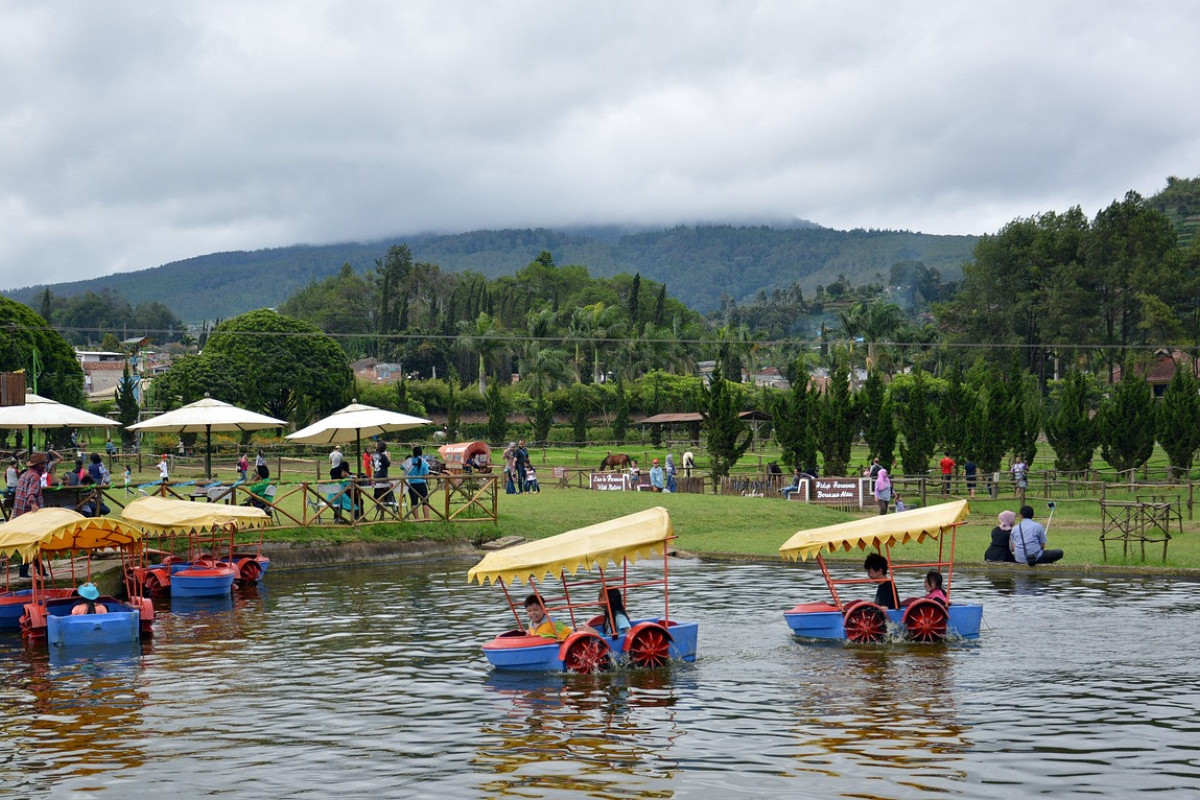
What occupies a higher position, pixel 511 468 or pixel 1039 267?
pixel 1039 267

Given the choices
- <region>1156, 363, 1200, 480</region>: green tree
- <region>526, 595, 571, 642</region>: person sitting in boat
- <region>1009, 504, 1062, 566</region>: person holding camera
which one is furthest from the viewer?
<region>1156, 363, 1200, 480</region>: green tree

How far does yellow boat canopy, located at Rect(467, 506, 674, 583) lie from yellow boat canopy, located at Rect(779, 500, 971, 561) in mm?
2948

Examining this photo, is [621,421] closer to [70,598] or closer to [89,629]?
[70,598]

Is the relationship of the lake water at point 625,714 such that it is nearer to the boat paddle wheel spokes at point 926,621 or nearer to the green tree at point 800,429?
the boat paddle wheel spokes at point 926,621

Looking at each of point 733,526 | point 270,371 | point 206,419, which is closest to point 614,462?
point 733,526

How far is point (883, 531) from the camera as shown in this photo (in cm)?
2009

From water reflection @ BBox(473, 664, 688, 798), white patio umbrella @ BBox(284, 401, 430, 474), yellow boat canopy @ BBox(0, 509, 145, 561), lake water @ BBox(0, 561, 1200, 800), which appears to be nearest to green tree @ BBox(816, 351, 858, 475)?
white patio umbrella @ BBox(284, 401, 430, 474)

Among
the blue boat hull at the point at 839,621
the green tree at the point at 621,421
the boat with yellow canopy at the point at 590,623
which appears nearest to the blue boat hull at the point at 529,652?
the boat with yellow canopy at the point at 590,623

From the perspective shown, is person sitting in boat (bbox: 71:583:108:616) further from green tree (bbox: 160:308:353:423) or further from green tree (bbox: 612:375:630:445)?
green tree (bbox: 160:308:353:423)

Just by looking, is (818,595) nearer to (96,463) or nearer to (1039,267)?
(96,463)

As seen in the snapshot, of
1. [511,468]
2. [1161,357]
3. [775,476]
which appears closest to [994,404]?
[775,476]

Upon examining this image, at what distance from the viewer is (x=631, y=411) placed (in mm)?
112375

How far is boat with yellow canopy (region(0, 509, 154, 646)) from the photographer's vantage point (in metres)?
21.1

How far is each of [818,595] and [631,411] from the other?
286 feet
